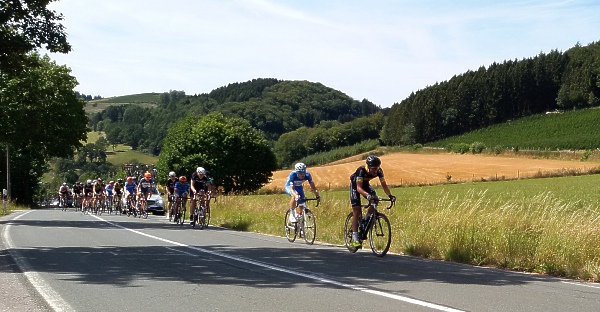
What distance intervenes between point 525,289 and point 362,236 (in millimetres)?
4876

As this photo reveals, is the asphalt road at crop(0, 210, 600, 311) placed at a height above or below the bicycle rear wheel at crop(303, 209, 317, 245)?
below

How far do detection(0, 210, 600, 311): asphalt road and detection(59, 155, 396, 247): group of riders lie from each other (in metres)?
1.16

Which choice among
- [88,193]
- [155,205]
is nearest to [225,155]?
[88,193]

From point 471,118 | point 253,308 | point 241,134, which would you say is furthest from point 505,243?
point 471,118

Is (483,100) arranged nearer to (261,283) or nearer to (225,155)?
(225,155)

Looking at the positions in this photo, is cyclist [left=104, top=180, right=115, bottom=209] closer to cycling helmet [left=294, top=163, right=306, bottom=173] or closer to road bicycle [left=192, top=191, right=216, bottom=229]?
road bicycle [left=192, top=191, right=216, bottom=229]

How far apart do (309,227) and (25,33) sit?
343 inches

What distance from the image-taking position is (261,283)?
9.50 meters

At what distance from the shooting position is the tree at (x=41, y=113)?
2883 cm

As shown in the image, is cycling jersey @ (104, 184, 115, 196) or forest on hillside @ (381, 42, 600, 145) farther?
forest on hillside @ (381, 42, 600, 145)

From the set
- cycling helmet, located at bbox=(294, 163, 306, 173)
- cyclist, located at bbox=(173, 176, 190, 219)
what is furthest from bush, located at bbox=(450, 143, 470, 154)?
cycling helmet, located at bbox=(294, 163, 306, 173)

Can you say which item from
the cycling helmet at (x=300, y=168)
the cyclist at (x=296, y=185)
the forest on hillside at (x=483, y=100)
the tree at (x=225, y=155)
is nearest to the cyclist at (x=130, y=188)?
the cyclist at (x=296, y=185)

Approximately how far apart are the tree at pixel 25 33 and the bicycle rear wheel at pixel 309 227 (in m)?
7.33

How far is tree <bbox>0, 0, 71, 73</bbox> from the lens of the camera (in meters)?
16.5
